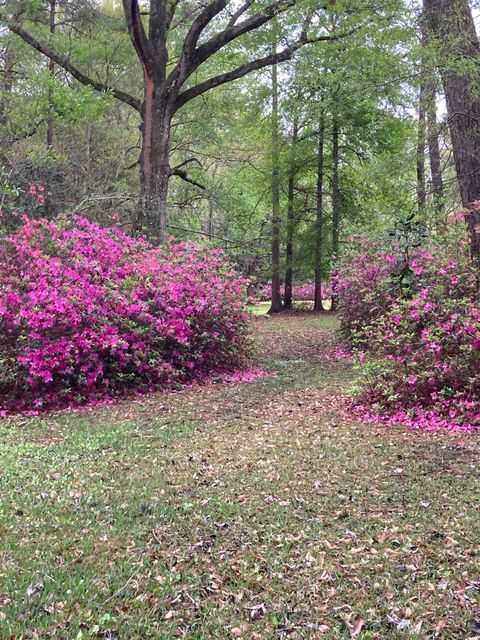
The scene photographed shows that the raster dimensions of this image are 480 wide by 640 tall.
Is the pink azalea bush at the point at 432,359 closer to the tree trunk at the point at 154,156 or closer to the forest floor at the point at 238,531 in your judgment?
the forest floor at the point at 238,531

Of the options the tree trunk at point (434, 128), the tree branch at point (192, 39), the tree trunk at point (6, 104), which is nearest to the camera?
the tree trunk at point (434, 128)

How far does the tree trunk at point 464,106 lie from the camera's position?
643 cm

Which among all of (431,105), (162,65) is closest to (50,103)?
(162,65)

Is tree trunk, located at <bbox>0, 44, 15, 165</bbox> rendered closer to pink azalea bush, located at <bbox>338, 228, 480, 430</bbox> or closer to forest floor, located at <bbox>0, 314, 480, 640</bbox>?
forest floor, located at <bbox>0, 314, 480, 640</bbox>

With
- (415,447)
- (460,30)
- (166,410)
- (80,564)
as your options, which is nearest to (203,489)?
(80,564)

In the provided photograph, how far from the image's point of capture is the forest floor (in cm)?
233

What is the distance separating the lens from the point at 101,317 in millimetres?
6785

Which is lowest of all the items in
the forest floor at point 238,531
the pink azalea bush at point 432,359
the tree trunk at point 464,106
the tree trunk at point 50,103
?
the forest floor at point 238,531

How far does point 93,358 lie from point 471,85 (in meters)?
5.37

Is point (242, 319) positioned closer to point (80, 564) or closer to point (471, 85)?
point (471, 85)

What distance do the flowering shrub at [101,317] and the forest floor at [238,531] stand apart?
1.12m

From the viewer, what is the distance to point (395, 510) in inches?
131

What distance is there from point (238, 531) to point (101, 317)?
13.8 feet

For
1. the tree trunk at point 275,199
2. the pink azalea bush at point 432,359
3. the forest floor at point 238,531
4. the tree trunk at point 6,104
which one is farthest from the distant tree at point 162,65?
the forest floor at point 238,531
